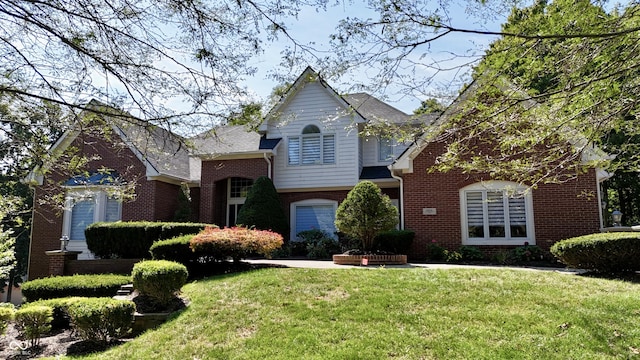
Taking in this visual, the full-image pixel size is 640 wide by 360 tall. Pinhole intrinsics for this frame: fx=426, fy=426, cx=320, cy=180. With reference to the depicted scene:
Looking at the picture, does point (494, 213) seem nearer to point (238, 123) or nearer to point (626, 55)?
point (626, 55)

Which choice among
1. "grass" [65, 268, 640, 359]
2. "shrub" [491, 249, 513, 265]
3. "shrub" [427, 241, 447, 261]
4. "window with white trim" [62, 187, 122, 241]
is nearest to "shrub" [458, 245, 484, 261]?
"shrub" [491, 249, 513, 265]

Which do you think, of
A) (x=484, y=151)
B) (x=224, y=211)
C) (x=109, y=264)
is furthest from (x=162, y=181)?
(x=484, y=151)

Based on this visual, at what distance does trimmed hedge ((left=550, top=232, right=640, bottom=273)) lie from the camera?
29.3 feet

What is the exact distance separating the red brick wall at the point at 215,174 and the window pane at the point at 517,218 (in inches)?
379

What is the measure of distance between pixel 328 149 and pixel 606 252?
1112 cm

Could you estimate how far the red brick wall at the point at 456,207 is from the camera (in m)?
13.0

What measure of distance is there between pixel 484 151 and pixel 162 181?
1248 centimetres

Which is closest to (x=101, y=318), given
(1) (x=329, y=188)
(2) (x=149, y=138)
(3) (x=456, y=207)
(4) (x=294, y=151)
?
(2) (x=149, y=138)

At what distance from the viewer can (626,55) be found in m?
4.45

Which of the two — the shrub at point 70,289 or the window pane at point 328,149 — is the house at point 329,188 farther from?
the shrub at point 70,289

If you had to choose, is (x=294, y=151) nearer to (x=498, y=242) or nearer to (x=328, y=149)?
(x=328, y=149)

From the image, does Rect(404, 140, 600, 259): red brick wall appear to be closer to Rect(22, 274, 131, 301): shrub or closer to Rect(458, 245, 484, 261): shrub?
Rect(458, 245, 484, 261): shrub

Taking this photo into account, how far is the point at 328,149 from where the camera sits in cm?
1819

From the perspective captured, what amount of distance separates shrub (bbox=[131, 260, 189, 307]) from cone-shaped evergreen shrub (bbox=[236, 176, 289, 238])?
760cm
